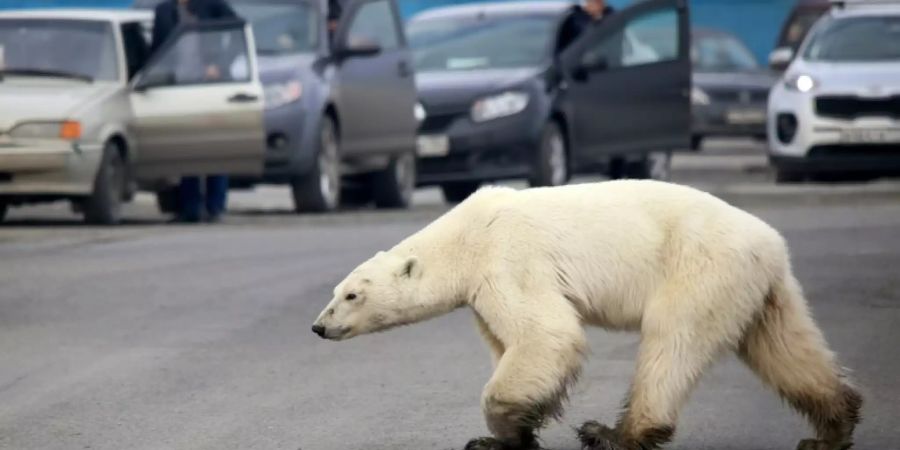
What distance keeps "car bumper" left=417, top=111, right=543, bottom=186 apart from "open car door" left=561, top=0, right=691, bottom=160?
28.2 inches

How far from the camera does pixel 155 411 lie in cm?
864

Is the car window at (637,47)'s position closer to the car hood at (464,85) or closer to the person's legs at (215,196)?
the car hood at (464,85)

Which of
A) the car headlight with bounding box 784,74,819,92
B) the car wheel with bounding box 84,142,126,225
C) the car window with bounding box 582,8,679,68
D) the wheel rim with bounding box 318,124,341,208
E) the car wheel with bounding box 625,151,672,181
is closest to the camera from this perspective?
the car wheel with bounding box 84,142,126,225

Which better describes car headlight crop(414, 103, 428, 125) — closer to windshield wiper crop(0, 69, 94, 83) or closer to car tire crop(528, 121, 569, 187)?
car tire crop(528, 121, 569, 187)

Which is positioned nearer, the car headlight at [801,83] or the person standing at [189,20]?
the person standing at [189,20]

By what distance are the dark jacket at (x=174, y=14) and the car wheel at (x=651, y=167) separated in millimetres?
5703

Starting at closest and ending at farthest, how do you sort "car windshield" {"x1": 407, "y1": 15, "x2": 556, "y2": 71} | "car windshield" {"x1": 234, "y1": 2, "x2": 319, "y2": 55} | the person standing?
the person standing, "car windshield" {"x1": 234, "y1": 2, "x2": 319, "y2": 55}, "car windshield" {"x1": 407, "y1": 15, "x2": 556, "y2": 71}

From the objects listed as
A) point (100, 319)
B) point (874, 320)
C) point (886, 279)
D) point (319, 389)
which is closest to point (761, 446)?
point (319, 389)

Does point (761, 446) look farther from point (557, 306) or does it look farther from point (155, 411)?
point (155, 411)

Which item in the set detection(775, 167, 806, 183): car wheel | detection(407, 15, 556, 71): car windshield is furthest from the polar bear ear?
detection(775, 167, 806, 183): car wheel

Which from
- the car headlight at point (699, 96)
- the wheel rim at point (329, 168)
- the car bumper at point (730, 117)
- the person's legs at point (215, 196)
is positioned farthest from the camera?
the car bumper at point (730, 117)

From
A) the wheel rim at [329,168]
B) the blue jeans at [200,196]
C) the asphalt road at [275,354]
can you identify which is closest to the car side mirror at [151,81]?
the blue jeans at [200,196]

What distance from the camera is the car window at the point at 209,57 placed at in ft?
58.7

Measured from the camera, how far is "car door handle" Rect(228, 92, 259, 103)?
1789cm
